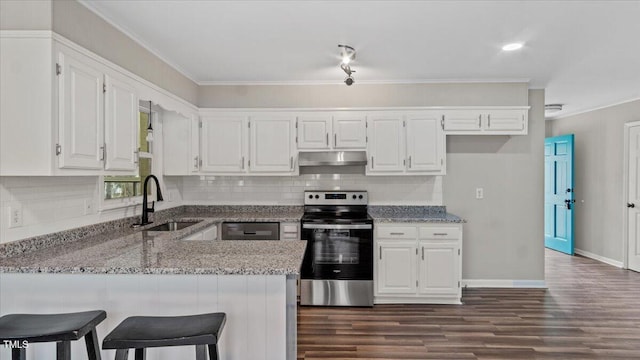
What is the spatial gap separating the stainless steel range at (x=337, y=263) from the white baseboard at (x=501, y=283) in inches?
54.9

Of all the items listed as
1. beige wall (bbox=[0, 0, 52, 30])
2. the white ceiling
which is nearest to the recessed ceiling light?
the white ceiling

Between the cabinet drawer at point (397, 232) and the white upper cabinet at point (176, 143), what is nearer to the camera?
the cabinet drawer at point (397, 232)

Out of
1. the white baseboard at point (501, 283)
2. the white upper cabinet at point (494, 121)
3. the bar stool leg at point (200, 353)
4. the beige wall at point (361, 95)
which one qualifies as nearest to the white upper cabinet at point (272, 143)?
the beige wall at point (361, 95)

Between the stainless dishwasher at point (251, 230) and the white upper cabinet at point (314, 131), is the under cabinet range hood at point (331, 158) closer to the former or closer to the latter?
the white upper cabinet at point (314, 131)

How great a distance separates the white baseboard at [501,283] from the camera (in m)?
4.45

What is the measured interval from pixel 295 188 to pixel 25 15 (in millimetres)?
2989

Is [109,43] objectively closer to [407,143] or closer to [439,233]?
[407,143]

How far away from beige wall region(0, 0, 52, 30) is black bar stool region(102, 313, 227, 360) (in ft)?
5.30

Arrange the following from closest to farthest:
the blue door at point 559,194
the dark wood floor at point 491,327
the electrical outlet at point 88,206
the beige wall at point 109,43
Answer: the beige wall at point 109,43, the electrical outlet at point 88,206, the dark wood floor at point 491,327, the blue door at point 559,194

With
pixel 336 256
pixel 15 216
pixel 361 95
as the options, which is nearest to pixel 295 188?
pixel 336 256

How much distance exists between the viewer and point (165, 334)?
1587 mm

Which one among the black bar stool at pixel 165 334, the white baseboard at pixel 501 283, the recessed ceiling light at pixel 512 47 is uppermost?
the recessed ceiling light at pixel 512 47

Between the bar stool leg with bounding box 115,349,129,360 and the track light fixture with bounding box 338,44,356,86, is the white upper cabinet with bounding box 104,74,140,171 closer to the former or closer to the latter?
the bar stool leg with bounding box 115,349,129,360

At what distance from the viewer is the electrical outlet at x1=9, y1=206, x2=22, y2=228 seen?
212 centimetres
